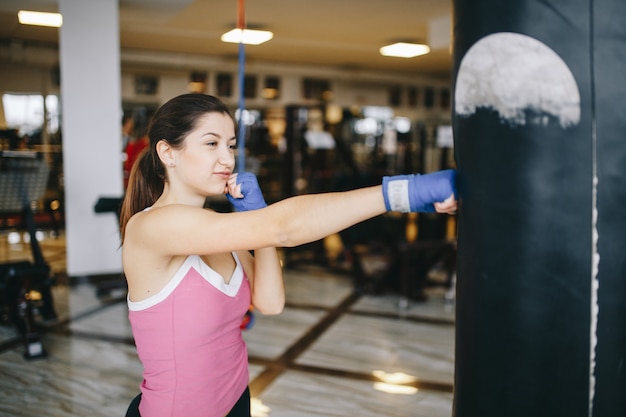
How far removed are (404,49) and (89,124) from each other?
580 centimetres

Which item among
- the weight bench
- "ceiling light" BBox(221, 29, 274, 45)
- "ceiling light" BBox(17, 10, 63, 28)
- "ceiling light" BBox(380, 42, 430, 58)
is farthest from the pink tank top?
"ceiling light" BBox(380, 42, 430, 58)

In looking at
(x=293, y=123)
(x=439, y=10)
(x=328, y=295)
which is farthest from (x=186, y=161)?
(x=439, y=10)

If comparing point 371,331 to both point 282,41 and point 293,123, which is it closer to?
point 293,123

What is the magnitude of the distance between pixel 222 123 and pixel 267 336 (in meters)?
2.96

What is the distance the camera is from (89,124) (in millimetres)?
5375

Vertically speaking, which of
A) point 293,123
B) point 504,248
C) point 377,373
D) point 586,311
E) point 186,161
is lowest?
point 377,373

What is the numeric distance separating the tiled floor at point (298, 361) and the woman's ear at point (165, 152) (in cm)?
184

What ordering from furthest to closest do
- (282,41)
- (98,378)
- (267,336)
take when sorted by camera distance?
(282,41)
(267,336)
(98,378)

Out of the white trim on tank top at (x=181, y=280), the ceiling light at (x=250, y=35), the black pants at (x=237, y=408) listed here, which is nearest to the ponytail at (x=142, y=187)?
the white trim on tank top at (x=181, y=280)

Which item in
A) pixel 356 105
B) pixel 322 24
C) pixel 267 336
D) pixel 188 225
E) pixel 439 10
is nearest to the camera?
pixel 188 225

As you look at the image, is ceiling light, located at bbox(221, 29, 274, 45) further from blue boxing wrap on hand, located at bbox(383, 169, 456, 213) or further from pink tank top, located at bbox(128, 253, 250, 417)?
blue boxing wrap on hand, located at bbox(383, 169, 456, 213)

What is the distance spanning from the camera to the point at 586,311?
0.92 metres

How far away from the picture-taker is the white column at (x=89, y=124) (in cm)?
530

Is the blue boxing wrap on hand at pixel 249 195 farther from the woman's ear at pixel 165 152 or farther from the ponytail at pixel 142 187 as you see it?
the ponytail at pixel 142 187
